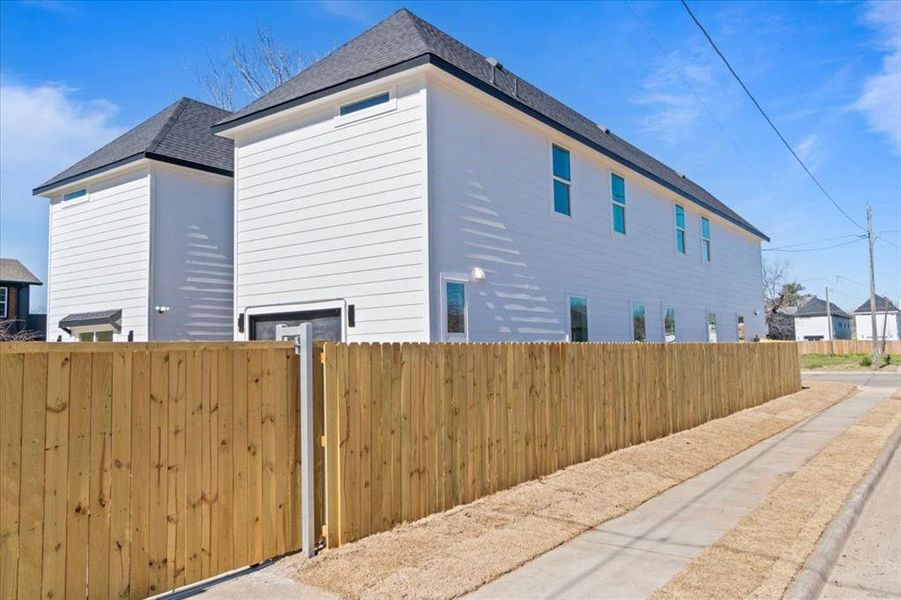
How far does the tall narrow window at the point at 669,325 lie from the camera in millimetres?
16172

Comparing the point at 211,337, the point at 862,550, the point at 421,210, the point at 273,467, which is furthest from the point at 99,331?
the point at 862,550

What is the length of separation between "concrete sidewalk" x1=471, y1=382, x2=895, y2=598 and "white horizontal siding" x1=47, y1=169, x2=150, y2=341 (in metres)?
10.3

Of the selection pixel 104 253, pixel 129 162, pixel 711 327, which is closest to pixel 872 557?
pixel 129 162

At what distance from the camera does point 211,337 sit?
14.0 meters

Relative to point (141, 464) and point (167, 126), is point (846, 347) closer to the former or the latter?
point (167, 126)

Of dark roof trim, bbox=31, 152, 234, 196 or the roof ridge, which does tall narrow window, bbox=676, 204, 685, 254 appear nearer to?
dark roof trim, bbox=31, 152, 234, 196

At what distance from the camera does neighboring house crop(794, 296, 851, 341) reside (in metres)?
77.1

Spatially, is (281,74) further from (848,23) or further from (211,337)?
(848,23)

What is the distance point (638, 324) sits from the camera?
14.8 m

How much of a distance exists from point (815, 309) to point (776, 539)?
83.8 m

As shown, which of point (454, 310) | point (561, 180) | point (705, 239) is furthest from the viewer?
point (705, 239)

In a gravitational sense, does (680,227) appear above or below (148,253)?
above

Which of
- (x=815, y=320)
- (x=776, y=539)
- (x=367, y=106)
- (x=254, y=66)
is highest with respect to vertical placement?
(x=254, y=66)

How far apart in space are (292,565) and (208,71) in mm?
26913
